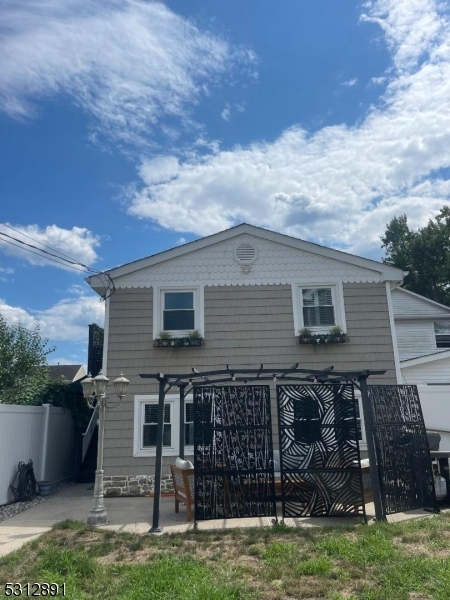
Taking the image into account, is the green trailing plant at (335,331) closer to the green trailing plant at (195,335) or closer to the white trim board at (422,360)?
the white trim board at (422,360)

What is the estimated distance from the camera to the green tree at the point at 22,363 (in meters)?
10.3

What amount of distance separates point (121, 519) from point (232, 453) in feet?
6.91

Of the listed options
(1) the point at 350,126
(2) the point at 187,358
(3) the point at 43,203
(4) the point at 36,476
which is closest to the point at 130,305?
(2) the point at 187,358

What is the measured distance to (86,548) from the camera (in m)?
4.96

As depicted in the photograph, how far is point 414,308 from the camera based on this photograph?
15.2 meters

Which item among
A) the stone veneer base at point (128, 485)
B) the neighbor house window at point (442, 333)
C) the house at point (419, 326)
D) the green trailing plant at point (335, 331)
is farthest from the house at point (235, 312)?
the neighbor house window at point (442, 333)

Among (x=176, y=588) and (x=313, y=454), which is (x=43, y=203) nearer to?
(x=313, y=454)

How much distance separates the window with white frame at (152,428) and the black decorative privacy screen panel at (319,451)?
10.00ft

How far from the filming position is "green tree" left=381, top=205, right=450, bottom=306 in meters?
28.0

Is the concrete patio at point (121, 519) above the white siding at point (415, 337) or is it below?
below

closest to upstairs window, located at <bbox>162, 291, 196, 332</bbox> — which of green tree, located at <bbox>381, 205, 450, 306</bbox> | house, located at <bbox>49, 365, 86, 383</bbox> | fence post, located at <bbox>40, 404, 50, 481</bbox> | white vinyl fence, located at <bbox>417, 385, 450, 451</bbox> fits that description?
fence post, located at <bbox>40, 404, 50, 481</bbox>

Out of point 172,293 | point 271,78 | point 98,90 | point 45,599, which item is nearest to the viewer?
point 45,599

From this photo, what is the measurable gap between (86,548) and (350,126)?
9.24 meters

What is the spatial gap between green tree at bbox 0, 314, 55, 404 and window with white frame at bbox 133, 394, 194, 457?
2851 millimetres
